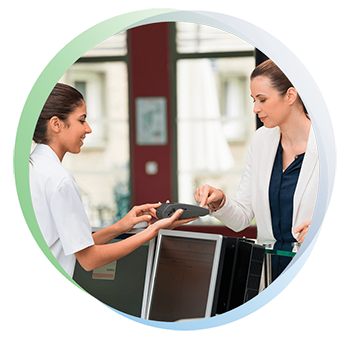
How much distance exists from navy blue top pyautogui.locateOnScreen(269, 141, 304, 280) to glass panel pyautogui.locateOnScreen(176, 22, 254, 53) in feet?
6.31

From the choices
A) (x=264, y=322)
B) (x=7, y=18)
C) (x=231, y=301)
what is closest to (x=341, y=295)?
(x=264, y=322)

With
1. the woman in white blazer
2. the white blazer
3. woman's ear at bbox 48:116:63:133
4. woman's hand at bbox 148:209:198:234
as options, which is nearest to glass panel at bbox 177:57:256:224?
the white blazer

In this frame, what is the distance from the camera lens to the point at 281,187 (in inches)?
54.4

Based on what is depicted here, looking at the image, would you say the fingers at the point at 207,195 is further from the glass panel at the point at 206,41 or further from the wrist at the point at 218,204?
the glass panel at the point at 206,41

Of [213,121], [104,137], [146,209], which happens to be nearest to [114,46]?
[104,137]

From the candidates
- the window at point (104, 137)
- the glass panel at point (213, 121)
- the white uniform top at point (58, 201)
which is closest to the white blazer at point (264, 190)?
the white uniform top at point (58, 201)

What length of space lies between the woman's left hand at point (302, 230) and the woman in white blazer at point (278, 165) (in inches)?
1.1

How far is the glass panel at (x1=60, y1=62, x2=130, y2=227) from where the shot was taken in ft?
10.4

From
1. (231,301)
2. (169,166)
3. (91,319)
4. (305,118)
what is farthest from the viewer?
(169,166)

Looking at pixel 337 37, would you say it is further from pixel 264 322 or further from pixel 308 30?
pixel 264 322

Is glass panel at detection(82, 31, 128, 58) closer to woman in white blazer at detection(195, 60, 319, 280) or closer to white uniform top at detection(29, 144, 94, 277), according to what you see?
woman in white blazer at detection(195, 60, 319, 280)

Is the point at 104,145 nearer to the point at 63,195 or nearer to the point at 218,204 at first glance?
the point at 218,204

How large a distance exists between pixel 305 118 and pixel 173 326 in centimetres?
83

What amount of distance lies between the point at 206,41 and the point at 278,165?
6.58 feet
